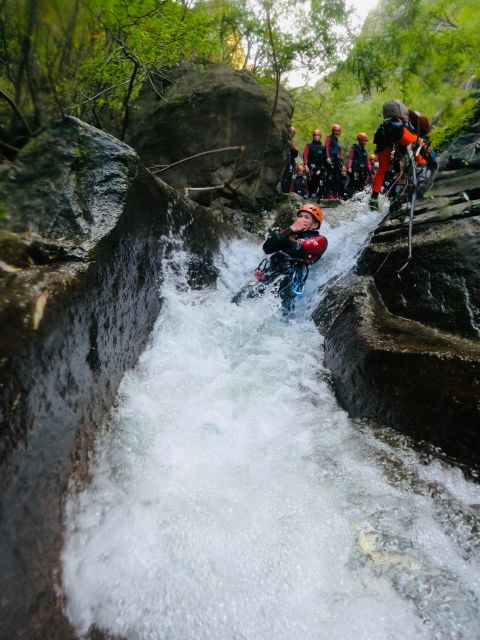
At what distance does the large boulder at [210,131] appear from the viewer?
8852mm

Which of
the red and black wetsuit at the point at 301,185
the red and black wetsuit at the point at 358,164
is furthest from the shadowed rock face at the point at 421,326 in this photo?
the red and black wetsuit at the point at 301,185

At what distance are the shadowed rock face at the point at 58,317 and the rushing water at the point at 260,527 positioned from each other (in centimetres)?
21

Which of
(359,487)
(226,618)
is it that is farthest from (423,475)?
(226,618)

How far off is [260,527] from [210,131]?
28.6 ft

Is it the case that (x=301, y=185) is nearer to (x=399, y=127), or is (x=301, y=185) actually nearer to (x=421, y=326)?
(x=399, y=127)

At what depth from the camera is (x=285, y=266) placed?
5.91 meters

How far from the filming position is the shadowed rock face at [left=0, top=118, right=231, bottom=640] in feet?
5.53

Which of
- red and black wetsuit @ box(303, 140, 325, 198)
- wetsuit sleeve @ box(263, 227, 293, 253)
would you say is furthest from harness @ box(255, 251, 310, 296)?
red and black wetsuit @ box(303, 140, 325, 198)

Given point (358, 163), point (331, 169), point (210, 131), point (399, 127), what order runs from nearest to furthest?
point (399, 127)
point (210, 131)
point (331, 169)
point (358, 163)

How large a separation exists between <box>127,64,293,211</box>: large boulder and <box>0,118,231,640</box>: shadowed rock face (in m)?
4.72

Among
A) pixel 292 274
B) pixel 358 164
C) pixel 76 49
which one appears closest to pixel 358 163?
pixel 358 164

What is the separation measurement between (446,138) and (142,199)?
6.05 meters

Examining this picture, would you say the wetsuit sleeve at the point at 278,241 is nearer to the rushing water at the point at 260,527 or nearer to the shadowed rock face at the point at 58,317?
the shadowed rock face at the point at 58,317

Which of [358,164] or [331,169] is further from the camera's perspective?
[358,164]
